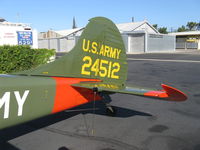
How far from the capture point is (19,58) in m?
13.4

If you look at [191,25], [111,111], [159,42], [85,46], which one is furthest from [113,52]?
[191,25]

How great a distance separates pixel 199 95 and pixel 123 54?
5067 millimetres

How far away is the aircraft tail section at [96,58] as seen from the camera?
5.14 meters

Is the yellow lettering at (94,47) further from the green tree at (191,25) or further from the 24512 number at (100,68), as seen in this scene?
the green tree at (191,25)

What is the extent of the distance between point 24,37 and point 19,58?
5.86m

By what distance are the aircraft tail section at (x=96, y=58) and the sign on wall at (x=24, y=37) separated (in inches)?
565

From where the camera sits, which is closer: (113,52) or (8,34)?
(113,52)

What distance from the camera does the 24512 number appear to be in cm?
557

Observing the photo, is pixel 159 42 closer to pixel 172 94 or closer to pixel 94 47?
pixel 94 47

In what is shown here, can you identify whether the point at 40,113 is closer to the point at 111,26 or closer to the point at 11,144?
the point at 11,144

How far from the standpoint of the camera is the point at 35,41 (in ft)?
64.0

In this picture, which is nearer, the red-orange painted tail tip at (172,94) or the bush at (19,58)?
the red-orange painted tail tip at (172,94)

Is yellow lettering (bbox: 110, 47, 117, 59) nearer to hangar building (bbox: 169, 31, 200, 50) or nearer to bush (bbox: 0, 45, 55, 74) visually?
bush (bbox: 0, 45, 55, 74)

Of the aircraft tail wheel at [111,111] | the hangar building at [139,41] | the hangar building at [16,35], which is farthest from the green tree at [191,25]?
the aircraft tail wheel at [111,111]
